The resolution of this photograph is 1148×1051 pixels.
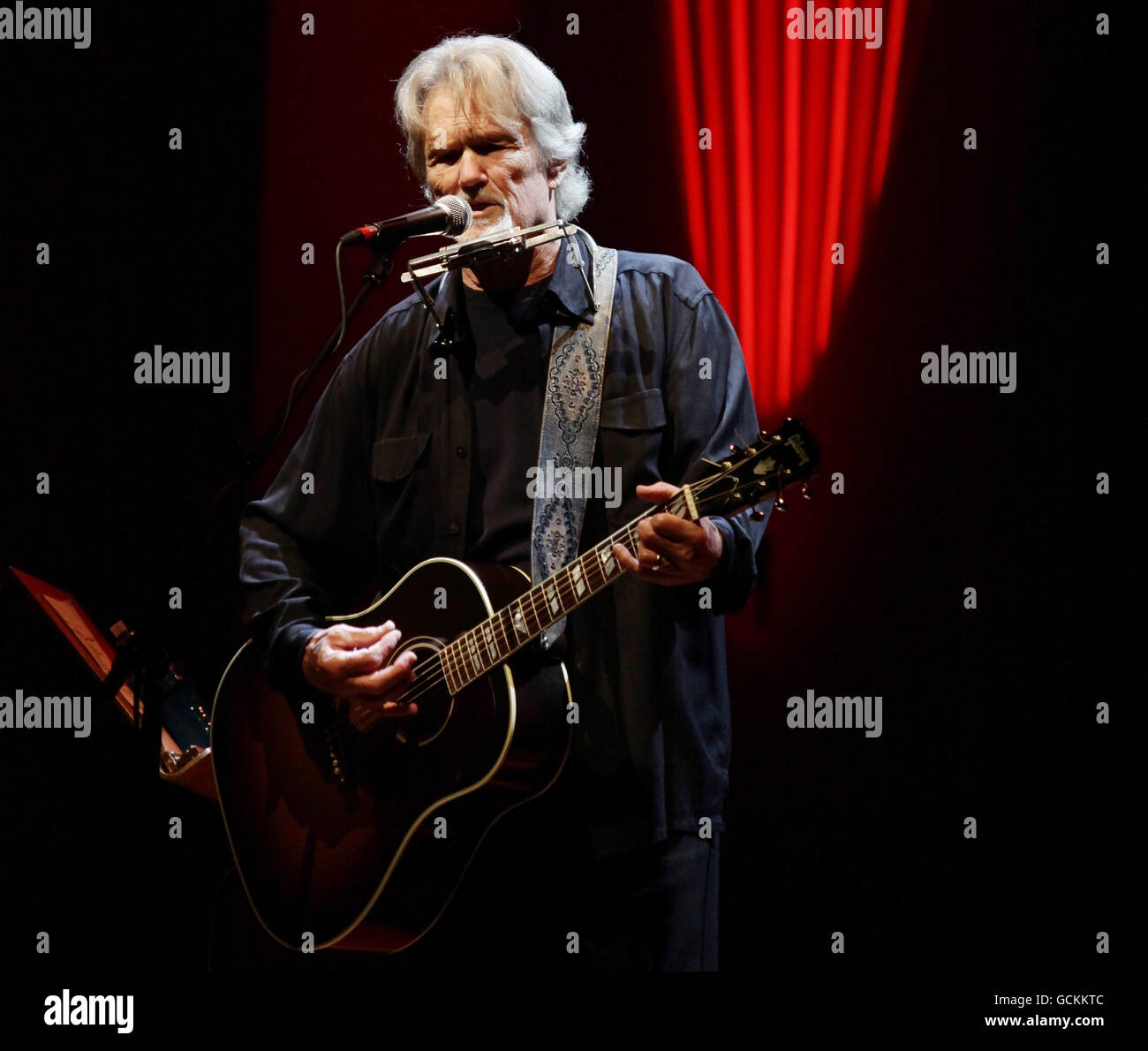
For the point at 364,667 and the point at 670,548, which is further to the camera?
the point at 364,667

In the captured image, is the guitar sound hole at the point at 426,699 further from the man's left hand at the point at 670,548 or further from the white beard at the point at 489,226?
the white beard at the point at 489,226

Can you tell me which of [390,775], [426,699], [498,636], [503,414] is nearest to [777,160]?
[503,414]

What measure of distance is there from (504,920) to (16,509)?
174cm

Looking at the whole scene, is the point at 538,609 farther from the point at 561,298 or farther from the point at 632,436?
the point at 561,298

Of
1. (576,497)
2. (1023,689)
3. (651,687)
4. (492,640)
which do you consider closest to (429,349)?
(576,497)

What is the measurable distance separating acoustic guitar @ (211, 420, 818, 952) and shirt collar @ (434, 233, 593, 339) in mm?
532

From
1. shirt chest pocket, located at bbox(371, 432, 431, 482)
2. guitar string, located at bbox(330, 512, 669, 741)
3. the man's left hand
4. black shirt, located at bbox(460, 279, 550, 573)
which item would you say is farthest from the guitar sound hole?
the man's left hand

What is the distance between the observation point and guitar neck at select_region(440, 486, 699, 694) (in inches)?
78.9

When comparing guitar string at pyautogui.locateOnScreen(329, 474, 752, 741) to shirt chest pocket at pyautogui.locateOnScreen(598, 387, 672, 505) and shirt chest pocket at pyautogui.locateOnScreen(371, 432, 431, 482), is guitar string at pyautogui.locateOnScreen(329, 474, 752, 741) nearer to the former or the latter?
shirt chest pocket at pyautogui.locateOnScreen(598, 387, 672, 505)

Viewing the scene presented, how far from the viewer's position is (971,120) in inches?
104

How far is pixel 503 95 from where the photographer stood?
2.44m

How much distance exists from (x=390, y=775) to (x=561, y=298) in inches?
39.4

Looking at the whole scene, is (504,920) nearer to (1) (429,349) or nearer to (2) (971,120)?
(1) (429,349)

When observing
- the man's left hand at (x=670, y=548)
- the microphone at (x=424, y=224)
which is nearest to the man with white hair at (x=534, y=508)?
the man's left hand at (x=670, y=548)
